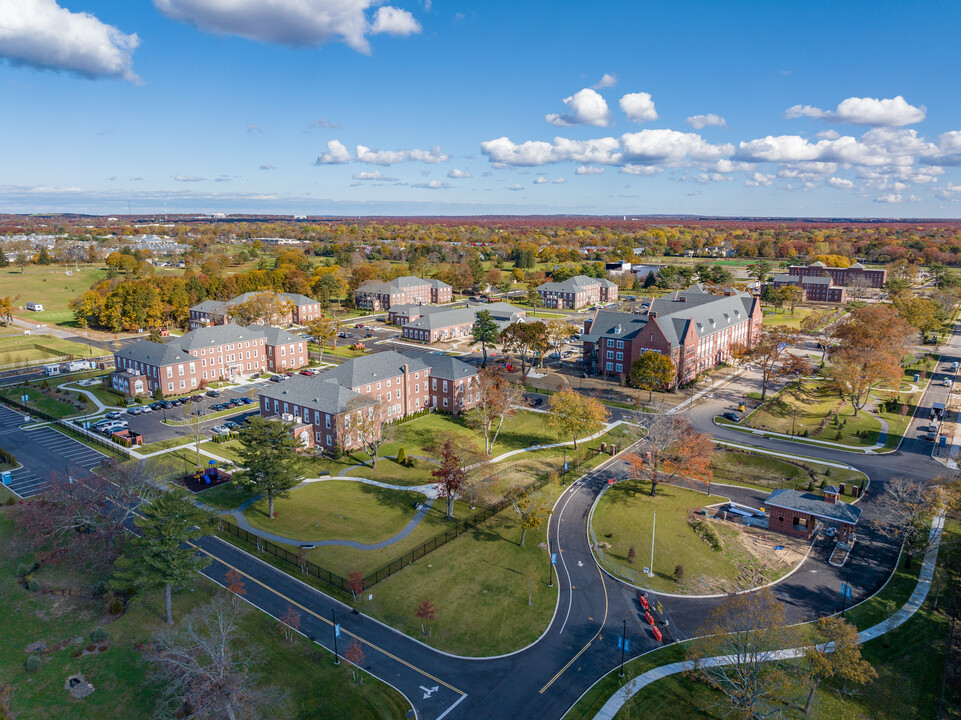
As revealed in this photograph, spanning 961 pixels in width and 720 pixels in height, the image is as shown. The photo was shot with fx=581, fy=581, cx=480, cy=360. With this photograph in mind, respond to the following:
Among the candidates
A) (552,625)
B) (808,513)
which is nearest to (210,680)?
(552,625)

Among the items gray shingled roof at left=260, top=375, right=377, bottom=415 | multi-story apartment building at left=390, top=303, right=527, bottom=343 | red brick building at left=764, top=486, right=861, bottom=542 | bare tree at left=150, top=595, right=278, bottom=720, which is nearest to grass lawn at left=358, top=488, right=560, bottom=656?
bare tree at left=150, top=595, right=278, bottom=720

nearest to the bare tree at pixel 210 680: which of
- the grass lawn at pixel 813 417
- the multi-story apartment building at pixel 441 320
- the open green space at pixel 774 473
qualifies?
the open green space at pixel 774 473

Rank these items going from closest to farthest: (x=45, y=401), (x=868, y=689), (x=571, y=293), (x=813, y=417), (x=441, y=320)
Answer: (x=868, y=689)
(x=813, y=417)
(x=45, y=401)
(x=441, y=320)
(x=571, y=293)

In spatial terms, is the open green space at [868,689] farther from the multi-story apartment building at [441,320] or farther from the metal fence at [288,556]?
the multi-story apartment building at [441,320]

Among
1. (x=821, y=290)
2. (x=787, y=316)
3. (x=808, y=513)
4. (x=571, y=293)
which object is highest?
(x=821, y=290)

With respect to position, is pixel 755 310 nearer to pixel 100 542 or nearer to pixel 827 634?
pixel 827 634

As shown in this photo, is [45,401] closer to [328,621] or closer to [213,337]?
[213,337]

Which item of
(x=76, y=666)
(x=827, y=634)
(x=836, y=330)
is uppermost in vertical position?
(x=836, y=330)

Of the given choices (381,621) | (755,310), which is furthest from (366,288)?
(381,621)
